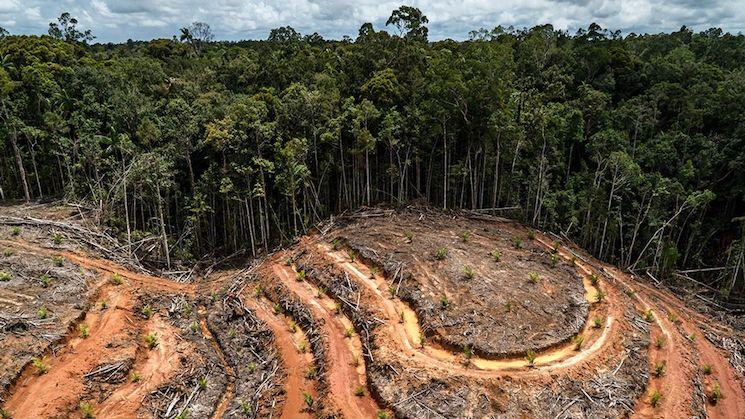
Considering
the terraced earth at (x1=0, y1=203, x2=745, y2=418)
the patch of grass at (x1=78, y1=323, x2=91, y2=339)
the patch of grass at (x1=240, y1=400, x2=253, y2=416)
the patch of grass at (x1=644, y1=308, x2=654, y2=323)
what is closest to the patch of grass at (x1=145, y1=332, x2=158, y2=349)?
the terraced earth at (x1=0, y1=203, x2=745, y2=418)

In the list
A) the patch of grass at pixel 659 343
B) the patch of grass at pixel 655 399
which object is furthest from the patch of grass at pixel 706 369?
the patch of grass at pixel 655 399

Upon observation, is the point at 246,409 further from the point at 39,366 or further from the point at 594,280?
the point at 594,280

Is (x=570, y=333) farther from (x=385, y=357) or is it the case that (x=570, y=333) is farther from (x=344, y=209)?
(x=344, y=209)

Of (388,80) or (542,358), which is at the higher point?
(388,80)

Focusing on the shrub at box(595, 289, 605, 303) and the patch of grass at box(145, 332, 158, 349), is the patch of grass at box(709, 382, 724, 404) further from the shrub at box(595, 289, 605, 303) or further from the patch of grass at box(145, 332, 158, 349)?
the patch of grass at box(145, 332, 158, 349)

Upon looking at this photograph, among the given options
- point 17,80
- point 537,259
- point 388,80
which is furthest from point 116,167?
point 537,259

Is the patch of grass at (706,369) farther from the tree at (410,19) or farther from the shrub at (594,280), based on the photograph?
the tree at (410,19)

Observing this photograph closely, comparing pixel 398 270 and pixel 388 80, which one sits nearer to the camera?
pixel 398 270

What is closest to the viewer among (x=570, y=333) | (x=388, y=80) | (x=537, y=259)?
(x=570, y=333)
